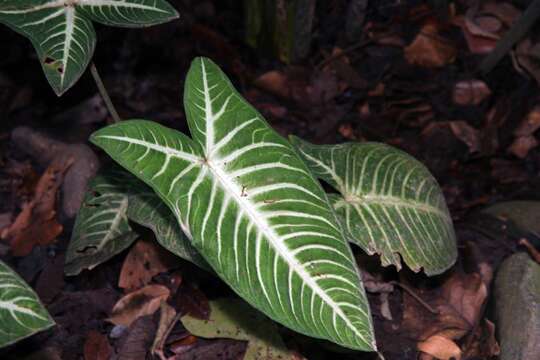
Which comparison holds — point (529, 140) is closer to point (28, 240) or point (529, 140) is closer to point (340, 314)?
point (340, 314)

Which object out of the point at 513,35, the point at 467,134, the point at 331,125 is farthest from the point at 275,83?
the point at 513,35

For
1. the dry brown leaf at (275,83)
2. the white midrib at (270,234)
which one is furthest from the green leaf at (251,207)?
the dry brown leaf at (275,83)

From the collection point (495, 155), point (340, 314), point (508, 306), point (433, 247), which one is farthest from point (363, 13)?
point (340, 314)

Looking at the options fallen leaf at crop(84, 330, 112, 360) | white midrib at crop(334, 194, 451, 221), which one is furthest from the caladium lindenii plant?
fallen leaf at crop(84, 330, 112, 360)

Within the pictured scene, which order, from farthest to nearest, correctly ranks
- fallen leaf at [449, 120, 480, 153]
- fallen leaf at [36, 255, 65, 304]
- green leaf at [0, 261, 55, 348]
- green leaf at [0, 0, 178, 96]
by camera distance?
fallen leaf at [449, 120, 480, 153], fallen leaf at [36, 255, 65, 304], green leaf at [0, 0, 178, 96], green leaf at [0, 261, 55, 348]

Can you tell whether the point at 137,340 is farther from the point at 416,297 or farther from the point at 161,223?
the point at 416,297

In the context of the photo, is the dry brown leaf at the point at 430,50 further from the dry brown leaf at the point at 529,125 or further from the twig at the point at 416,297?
the twig at the point at 416,297

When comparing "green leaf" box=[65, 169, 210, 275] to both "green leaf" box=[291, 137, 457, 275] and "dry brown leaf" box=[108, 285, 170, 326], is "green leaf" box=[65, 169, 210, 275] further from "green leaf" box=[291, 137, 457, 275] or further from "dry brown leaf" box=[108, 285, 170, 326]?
"green leaf" box=[291, 137, 457, 275]
